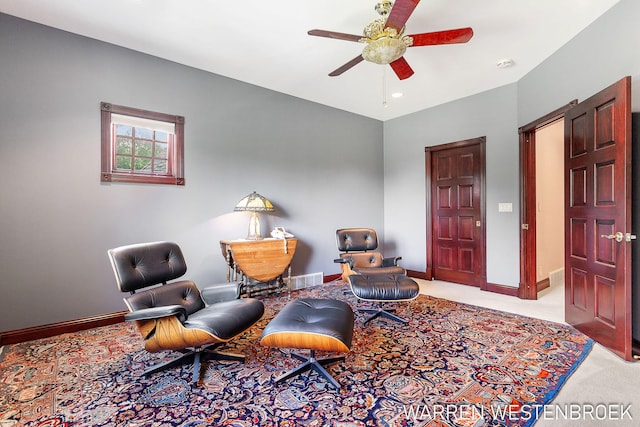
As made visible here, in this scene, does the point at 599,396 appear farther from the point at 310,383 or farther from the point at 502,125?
the point at 502,125

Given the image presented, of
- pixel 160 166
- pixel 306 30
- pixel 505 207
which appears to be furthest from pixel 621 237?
pixel 160 166

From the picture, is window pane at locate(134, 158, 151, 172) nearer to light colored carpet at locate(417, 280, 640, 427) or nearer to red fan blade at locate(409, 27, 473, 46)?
red fan blade at locate(409, 27, 473, 46)

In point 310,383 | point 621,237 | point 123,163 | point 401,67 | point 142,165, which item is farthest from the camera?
point 142,165

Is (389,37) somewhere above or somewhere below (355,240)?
above

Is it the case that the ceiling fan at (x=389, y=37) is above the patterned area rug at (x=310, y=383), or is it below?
above

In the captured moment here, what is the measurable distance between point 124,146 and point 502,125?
4.39 metres

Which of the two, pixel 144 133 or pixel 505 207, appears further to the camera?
pixel 505 207

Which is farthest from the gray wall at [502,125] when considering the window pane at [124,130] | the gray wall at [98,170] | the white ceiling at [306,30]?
the window pane at [124,130]

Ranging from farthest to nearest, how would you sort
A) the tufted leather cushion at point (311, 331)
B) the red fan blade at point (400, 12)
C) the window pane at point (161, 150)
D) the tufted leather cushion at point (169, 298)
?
1. the window pane at point (161, 150)
2. the tufted leather cushion at point (169, 298)
3. the red fan blade at point (400, 12)
4. the tufted leather cushion at point (311, 331)

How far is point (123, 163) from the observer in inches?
113

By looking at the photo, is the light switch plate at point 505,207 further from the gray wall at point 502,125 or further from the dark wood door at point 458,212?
the dark wood door at point 458,212

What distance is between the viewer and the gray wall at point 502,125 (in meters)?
2.22

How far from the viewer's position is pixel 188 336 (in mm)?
1676

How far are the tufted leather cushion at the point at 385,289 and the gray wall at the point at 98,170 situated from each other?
1.56 meters
